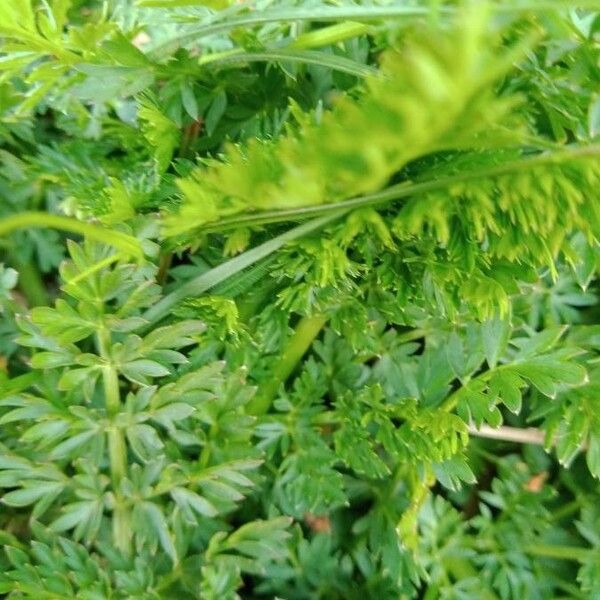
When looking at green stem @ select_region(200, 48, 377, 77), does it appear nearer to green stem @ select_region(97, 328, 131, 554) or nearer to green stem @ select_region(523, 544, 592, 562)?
green stem @ select_region(97, 328, 131, 554)

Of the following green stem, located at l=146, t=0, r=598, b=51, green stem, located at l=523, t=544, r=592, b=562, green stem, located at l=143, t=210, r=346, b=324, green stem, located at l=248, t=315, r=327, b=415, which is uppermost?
green stem, located at l=146, t=0, r=598, b=51

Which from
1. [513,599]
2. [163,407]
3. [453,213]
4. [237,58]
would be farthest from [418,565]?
[237,58]

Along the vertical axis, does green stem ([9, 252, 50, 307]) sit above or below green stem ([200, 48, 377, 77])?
below

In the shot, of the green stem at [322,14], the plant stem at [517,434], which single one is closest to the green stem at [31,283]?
the green stem at [322,14]

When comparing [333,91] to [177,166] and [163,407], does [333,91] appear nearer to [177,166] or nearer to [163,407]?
[177,166]

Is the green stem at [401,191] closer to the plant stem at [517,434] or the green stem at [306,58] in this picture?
the green stem at [306,58]

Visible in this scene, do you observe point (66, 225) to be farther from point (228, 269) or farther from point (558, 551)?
point (558, 551)

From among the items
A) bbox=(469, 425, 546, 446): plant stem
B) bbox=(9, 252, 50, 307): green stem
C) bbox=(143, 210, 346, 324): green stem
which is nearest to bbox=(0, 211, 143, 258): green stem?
bbox=(143, 210, 346, 324): green stem

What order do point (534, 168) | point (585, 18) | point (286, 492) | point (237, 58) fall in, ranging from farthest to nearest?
point (286, 492) < point (237, 58) < point (585, 18) < point (534, 168)

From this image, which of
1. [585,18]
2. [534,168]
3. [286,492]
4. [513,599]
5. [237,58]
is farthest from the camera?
[513,599]
